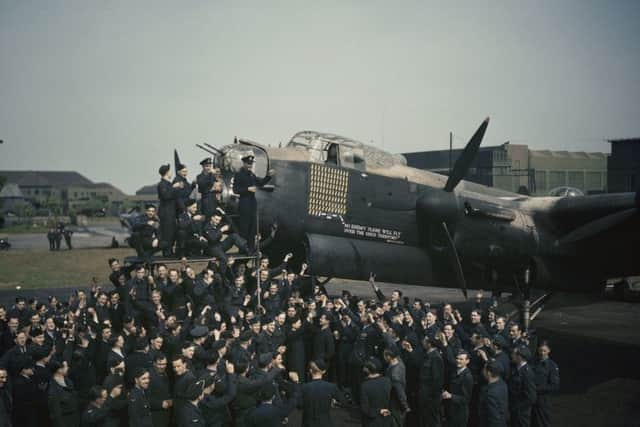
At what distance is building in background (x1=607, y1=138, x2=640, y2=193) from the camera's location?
5535 cm

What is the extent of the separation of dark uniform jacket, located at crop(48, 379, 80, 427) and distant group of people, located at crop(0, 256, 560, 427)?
0.07 feet

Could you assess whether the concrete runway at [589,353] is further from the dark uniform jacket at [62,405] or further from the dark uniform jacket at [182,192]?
the dark uniform jacket at [182,192]

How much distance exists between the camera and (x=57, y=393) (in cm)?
889

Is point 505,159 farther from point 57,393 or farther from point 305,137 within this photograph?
point 57,393

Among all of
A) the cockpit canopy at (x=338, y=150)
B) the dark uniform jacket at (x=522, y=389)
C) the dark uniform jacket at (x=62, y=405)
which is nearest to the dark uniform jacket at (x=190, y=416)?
the dark uniform jacket at (x=62, y=405)

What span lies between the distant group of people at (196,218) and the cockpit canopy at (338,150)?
1.96 meters

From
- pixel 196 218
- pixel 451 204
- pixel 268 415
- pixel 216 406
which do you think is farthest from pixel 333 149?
pixel 268 415

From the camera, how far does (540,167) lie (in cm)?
7088

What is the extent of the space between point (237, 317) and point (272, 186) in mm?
4346

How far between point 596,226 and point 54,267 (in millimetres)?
31808

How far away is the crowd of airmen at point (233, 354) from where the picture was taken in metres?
8.80

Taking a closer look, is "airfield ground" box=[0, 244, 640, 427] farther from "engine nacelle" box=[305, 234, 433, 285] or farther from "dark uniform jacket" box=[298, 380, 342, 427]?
"engine nacelle" box=[305, 234, 433, 285]

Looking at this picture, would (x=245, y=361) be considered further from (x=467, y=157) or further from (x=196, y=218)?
(x=467, y=157)

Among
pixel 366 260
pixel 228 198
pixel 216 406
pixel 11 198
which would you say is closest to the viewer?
pixel 216 406
